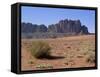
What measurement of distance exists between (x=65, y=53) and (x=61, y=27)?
0.24 m

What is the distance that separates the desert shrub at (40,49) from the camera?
7.99 ft

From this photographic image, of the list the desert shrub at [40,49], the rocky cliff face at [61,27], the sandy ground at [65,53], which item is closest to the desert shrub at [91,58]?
the sandy ground at [65,53]

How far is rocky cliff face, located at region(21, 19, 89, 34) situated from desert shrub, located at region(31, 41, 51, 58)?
0.12 m

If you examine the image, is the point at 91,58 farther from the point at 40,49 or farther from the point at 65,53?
the point at 40,49

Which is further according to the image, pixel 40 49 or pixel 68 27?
pixel 68 27

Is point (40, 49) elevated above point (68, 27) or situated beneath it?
situated beneath

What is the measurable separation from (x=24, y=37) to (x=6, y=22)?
204 mm

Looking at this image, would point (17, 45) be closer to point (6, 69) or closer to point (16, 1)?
point (6, 69)

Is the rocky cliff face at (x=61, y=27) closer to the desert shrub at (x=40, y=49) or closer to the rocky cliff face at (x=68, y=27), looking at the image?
the rocky cliff face at (x=68, y=27)

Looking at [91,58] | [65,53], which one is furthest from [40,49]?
[91,58]

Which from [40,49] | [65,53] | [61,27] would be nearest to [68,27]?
[61,27]

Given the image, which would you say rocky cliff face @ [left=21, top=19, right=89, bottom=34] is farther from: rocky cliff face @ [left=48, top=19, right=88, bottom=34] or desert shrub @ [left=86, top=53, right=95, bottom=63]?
desert shrub @ [left=86, top=53, right=95, bottom=63]

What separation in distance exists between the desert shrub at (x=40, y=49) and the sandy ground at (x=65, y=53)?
0.03 meters

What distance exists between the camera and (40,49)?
246cm
